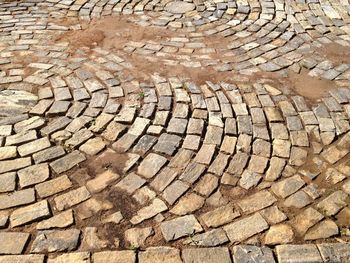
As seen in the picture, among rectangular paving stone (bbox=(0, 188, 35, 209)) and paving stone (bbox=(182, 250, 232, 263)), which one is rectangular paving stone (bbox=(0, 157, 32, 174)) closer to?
rectangular paving stone (bbox=(0, 188, 35, 209))

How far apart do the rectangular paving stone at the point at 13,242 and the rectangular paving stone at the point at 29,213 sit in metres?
0.11

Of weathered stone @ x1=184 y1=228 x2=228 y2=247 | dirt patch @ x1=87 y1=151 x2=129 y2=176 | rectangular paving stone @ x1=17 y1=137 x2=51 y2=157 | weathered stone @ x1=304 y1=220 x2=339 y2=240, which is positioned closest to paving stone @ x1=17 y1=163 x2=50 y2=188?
rectangular paving stone @ x1=17 y1=137 x2=51 y2=157

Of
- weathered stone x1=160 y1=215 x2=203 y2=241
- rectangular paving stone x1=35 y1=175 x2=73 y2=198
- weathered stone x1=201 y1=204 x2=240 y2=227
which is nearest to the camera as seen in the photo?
weathered stone x1=160 y1=215 x2=203 y2=241

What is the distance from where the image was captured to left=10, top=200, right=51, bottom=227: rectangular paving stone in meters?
3.19

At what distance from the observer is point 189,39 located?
608 cm

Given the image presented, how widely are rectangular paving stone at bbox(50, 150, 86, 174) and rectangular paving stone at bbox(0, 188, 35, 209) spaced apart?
13.1 inches

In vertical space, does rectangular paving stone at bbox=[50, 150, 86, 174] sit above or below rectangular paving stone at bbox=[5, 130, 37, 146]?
below

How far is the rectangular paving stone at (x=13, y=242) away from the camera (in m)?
2.97

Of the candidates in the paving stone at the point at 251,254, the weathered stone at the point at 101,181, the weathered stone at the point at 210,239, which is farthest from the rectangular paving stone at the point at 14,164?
the paving stone at the point at 251,254

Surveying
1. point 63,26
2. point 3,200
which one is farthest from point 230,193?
point 63,26

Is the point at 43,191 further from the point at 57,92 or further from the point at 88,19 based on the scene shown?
the point at 88,19

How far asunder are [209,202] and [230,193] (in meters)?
0.24

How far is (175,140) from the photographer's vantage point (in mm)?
4027

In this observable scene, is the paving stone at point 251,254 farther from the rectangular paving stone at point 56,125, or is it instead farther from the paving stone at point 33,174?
the rectangular paving stone at point 56,125
